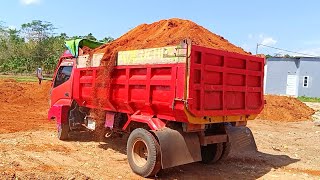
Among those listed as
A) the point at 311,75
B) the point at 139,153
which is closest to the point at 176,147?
the point at 139,153

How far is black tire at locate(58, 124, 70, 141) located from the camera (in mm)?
8773

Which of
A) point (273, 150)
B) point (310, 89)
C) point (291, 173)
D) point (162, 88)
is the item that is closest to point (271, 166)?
point (291, 173)

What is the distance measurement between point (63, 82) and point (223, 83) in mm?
4693

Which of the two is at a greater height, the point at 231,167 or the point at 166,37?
the point at 166,37

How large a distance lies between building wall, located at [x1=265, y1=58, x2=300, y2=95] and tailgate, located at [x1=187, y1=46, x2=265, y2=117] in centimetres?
3122

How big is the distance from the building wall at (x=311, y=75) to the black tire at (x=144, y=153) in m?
32.5

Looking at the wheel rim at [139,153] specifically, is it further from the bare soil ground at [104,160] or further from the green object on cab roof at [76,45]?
the green object on cab roof at [76,45]

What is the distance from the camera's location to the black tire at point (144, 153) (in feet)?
18.7

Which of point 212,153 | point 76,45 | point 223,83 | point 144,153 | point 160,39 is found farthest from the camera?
point 76,45

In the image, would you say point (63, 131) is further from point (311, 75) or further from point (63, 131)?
point (311, 75)

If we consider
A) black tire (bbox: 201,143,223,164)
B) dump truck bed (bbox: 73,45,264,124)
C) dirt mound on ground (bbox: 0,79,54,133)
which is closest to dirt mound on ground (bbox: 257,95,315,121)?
dirt mound on ground (bbox: 0,79,54,133)

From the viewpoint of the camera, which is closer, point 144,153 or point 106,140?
point 144,153

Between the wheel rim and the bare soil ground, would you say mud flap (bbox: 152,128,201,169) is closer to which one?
the bare soil ground

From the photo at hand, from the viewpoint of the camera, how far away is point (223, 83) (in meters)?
6.02
